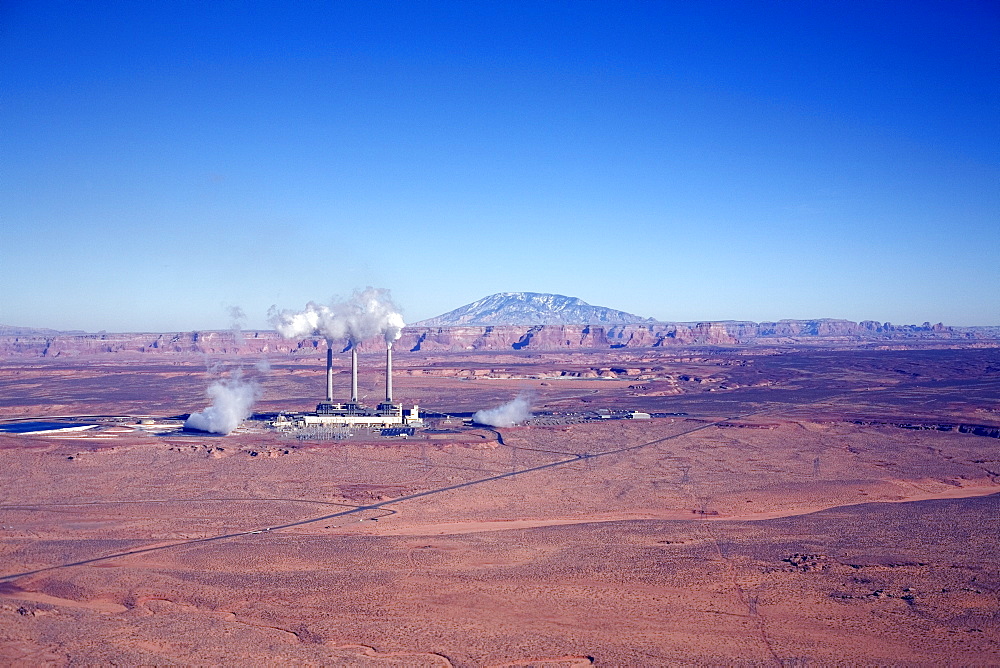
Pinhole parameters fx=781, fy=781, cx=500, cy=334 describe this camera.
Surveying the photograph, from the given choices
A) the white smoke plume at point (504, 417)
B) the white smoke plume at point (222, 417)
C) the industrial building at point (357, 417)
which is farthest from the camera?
the white smoke plume at point (504, 417)

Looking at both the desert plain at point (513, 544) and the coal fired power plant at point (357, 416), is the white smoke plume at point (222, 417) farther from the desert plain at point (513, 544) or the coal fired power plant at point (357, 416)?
the coal fired power plant at point (357, 416)

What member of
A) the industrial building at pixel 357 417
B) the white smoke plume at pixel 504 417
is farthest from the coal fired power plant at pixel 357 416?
the white smoke plume at pixel 504 417

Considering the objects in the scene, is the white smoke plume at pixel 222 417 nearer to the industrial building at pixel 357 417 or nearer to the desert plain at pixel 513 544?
the desert plain at pixel 513 544

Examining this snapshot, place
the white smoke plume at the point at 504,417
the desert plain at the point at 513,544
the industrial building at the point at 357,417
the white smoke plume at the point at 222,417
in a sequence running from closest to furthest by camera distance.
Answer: the desert plain at the point at 513,544, the white smoke plume at the point at 222,417, the industrial building at the point at 357,417, the white smoke plume at the point at 504,417

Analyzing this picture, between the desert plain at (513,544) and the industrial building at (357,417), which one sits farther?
the industrial building at (357,417)

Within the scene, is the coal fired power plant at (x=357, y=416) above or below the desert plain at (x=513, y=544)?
→ above

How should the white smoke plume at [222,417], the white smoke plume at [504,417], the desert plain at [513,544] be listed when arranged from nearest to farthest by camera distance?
1. the desert plain at [513,544]
2. the white smoke plume at [222,417]
3. the white smoke plume at [504,417]

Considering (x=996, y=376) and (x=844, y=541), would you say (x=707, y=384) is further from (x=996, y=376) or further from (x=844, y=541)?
(x=844, y=541)

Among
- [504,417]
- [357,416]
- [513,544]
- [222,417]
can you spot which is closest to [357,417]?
[357,416]

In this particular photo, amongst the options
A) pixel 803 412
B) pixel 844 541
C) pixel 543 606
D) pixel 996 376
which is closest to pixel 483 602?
pixel 543 606
